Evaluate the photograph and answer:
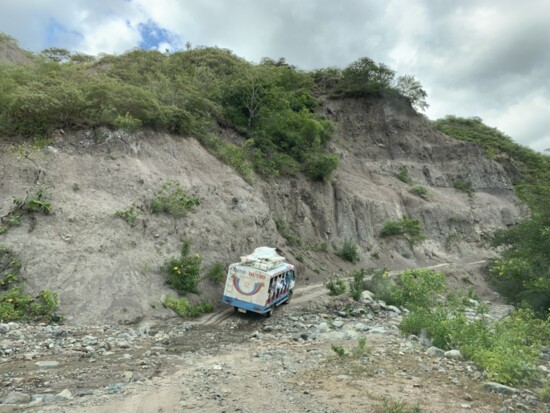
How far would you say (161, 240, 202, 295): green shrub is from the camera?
17.7 m

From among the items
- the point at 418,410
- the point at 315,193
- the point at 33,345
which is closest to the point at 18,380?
the point at 33,345

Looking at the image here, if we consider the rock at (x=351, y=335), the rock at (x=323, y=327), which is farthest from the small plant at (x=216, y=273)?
the rock at (x=351, y=335)

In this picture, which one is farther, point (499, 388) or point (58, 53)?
point (58, 53)

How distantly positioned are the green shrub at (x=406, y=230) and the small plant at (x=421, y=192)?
22.8 feet

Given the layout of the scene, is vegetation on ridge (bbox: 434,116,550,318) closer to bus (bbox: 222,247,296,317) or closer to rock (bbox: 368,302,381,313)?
rock (bbox: 368,302,381,313)

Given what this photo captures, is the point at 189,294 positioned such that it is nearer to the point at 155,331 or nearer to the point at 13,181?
the point at 155,331

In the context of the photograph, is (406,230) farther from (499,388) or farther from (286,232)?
(499,388)

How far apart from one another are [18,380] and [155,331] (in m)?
5.78

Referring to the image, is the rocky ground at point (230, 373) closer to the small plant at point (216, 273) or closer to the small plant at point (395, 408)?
the small plant at point (395, 408)

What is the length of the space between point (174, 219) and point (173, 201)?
96 cm

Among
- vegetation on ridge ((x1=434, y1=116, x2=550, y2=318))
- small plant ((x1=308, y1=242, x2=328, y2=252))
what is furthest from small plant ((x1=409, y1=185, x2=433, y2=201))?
vegetation on ridge ((x1=434, y1=116, x2=550, y2=318))

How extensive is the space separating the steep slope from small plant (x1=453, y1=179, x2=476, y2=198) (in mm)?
1150

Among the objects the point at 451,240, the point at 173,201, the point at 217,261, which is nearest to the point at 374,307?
the point at 217,261

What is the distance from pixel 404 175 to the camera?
161ft
